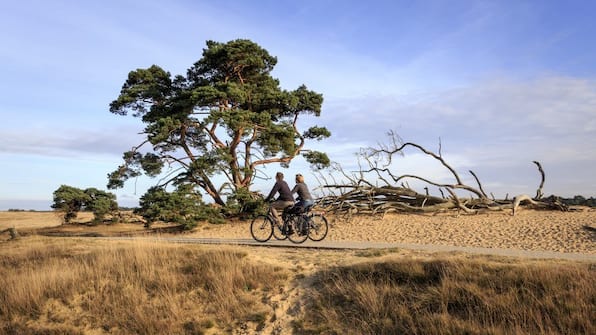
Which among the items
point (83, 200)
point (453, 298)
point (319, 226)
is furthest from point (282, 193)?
point (83, 200)

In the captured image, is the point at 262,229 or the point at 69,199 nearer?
the point at 262,229

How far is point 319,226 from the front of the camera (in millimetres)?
15016

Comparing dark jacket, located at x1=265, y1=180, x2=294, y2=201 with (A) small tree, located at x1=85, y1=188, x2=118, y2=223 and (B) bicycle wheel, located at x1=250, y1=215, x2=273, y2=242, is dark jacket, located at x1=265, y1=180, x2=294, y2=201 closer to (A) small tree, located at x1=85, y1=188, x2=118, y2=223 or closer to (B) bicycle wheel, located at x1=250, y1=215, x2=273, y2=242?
(B) bicycle wheel, located at x1=250, y1=215, x2=273, y2=242

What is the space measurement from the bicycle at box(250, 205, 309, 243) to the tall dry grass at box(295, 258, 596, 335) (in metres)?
4.42

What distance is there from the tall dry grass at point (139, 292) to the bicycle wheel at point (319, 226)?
3.50 m

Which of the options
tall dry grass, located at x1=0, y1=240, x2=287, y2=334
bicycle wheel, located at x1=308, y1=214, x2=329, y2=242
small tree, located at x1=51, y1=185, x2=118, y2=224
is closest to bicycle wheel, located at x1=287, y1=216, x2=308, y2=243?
bicycle wheel, located at x1=308, y1=214, x2=329, y2=242

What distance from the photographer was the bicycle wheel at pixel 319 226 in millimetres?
14719

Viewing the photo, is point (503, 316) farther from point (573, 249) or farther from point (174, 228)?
point (174, 228)

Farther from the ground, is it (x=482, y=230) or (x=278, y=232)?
(x=278, y=232)

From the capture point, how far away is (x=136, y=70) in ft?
84.7

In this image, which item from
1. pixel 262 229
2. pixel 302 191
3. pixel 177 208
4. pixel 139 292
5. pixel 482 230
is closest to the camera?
pixel 139 292

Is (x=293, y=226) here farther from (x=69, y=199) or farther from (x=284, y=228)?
(x=69, y=199)

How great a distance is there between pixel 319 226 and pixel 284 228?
128 cm

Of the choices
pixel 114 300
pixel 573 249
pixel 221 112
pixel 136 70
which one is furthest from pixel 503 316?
pixel 136 70
